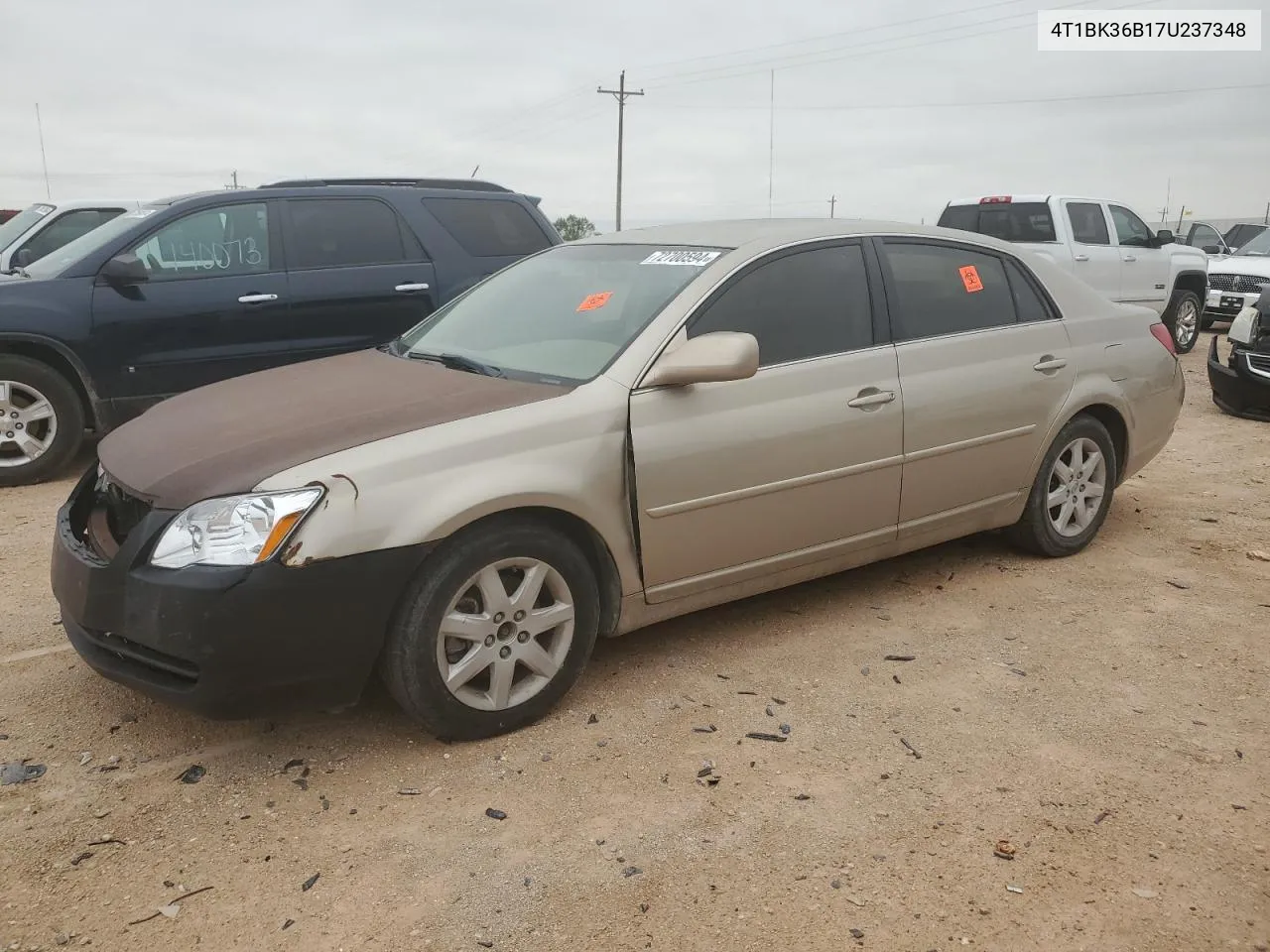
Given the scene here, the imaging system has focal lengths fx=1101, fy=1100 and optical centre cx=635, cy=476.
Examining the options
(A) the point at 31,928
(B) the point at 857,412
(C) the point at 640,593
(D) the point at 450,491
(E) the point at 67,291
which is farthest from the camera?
(E) the point at 67,291

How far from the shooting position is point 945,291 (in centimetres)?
458

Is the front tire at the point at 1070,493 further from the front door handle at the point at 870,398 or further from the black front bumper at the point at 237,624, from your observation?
the black front bumper at the point at 237,624

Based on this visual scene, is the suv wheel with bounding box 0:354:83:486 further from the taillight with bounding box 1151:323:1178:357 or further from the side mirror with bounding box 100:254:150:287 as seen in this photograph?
the taillight with bounding box 1151:323:1178:357

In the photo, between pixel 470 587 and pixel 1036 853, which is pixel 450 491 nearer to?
pixel 470 587

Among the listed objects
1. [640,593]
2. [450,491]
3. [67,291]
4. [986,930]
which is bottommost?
[986,930]

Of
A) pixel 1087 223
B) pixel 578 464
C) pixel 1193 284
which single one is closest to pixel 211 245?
pixel 578 464

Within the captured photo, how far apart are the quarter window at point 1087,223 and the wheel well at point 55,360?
33.9 feet

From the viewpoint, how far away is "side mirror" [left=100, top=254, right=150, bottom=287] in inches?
255

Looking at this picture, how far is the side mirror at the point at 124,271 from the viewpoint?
6.48 meters

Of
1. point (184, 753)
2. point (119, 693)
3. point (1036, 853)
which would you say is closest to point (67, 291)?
point (119, 693)

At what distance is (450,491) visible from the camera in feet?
10.4

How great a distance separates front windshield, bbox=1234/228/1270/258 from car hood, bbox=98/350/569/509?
15426mm

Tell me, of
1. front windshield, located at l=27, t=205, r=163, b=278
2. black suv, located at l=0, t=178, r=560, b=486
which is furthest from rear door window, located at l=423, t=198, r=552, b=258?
front windshield, located at l=27, t=205, r=163, b=278

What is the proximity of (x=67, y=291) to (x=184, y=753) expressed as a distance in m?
4.24
